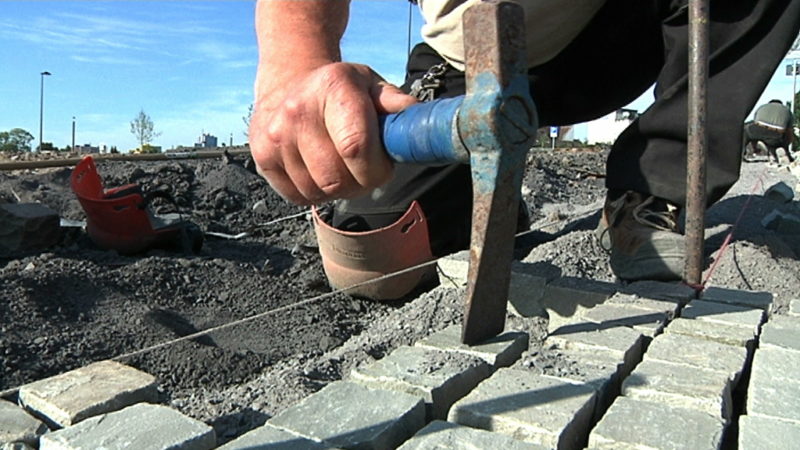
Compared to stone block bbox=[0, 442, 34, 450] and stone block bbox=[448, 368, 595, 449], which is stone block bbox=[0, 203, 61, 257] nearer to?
stone block bbox=[0, 442, 34, 450]

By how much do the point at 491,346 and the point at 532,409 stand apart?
300 mm

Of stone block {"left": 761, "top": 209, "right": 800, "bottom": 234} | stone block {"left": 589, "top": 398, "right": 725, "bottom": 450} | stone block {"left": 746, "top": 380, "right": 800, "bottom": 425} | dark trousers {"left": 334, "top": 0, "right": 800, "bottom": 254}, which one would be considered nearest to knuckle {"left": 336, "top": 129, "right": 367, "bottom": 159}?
stone block {"left": 589, "top": 398, "right": 725, "bottom": 450}

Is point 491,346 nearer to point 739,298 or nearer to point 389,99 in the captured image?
point 389,99

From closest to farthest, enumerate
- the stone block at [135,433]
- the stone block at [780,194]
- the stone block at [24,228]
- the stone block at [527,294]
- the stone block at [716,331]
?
the stone block at [135,433], the stone block at [716,331], the stone block at [527,294], the stone block at [24,228], the stone block at [780,194]

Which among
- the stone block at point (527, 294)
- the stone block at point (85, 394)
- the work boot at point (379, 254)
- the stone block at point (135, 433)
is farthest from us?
the work boot at point (379, 254)

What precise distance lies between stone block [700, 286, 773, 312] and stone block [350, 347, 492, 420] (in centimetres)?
100

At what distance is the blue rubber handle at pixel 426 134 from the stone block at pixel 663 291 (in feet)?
3.39

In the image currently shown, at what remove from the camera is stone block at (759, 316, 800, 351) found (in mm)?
1738

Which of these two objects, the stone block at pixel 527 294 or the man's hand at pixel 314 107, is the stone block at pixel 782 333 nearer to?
the stone block at pixel 527 294

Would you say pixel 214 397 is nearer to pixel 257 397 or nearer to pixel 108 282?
pixel 257 397

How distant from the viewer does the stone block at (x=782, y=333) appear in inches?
68.4

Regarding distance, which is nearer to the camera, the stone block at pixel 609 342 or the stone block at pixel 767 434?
the stone block at pixel 767 434

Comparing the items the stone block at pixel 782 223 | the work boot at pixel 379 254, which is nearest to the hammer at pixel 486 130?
the work boot at pixel 379 254

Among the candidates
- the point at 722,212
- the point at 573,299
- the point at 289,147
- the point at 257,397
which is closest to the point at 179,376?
the point at 257,397
